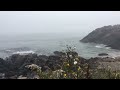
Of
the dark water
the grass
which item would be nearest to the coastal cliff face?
the dark water

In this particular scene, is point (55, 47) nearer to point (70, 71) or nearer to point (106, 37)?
point (70, 71)

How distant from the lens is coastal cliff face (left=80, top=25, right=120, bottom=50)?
38.8m

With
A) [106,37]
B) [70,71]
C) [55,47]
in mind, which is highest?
[106,37]

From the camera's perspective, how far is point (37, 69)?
472 centimetres

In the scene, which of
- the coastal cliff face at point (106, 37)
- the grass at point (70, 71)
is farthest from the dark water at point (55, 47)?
the coastal cliff face at point (106, 37)

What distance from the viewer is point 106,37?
147 feet

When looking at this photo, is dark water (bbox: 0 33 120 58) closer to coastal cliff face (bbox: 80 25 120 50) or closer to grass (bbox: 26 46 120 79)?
grass (bbox: 26 46 120 79)

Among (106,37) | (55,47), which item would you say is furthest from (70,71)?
(106,37)
